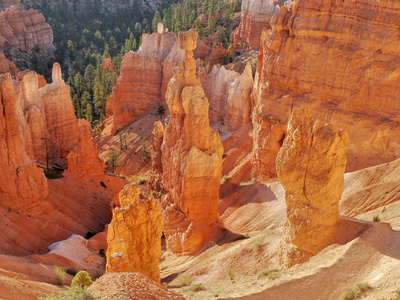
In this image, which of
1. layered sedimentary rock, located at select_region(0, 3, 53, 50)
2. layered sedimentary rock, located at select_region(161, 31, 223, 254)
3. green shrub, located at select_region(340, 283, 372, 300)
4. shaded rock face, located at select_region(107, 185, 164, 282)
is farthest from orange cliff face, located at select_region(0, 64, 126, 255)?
layered sedimentary rock, located at select_region(0, 3, 53, 50)

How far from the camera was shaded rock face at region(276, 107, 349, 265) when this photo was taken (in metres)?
17.5

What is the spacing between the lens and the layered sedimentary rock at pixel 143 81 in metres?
56.2

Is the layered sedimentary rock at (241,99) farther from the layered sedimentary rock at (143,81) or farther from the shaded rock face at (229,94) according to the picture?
the layered sedimentary rock at (143,81)

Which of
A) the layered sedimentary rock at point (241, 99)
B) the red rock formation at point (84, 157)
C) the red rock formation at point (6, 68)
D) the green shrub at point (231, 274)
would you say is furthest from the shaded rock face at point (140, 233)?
the red rock formation at point (6, 68)

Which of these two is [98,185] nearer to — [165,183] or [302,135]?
[165,183]

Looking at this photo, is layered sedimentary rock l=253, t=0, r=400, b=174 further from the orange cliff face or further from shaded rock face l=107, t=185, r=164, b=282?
shaded rock face l=107, t=185, r=164, b=282

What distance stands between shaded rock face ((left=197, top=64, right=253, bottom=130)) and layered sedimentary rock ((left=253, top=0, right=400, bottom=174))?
7473mm

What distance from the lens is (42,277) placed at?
20.1m

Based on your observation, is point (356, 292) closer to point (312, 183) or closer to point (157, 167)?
point (312, 183)

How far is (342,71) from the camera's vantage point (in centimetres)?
3014

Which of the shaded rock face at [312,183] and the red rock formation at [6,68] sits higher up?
the shaded rock face at [312,183]

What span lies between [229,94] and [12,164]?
2299 cm

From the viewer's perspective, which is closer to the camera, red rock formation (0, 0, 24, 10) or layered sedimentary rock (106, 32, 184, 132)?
layered sedimentary rock (106, 32, 184, 132)

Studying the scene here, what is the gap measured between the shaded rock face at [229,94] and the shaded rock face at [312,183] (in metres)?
24.0
